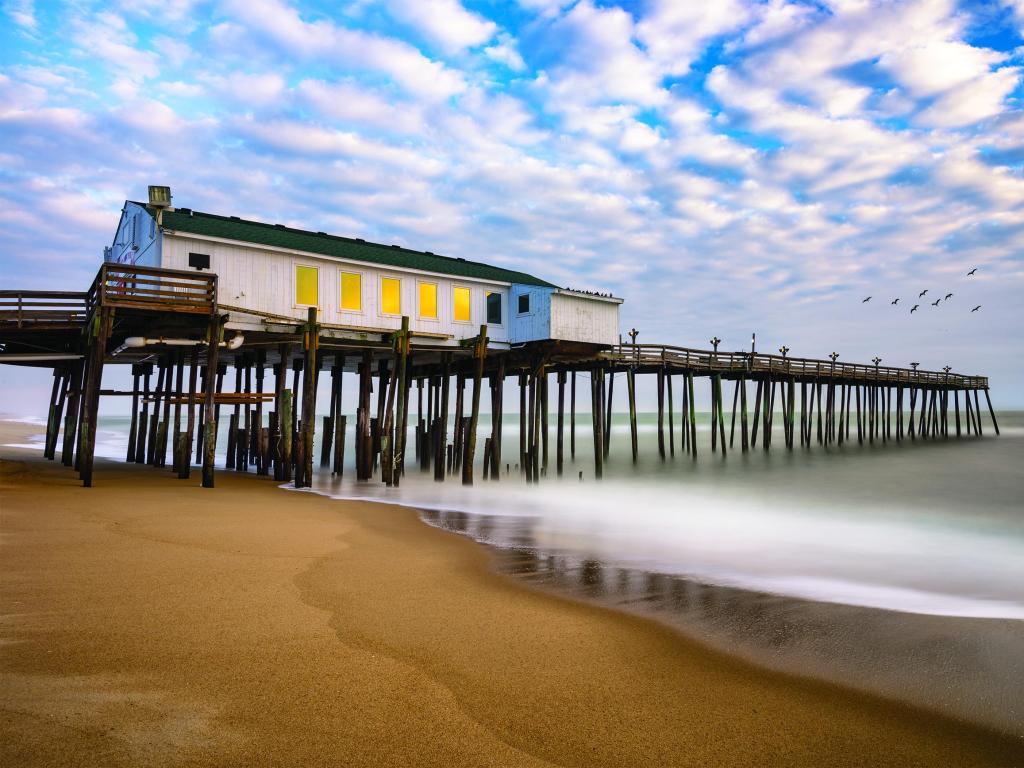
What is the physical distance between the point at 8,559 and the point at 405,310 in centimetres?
1480

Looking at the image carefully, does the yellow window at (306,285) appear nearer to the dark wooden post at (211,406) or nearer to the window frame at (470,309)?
the dark wooden post at (211,406)

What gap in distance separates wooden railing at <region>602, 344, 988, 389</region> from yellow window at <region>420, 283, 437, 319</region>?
717 cm

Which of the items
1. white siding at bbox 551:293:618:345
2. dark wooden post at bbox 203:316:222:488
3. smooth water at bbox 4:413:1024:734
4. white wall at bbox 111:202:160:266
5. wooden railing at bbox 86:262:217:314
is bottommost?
smooth water at bbox 4:413:1024:734

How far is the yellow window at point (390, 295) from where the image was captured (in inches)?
828

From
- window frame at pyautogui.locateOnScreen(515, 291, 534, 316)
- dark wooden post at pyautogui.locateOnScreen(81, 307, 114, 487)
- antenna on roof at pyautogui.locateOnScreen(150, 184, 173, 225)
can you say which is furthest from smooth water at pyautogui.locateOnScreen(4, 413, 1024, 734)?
→ antenna on roof at pyautogui.locateOnScreen(150, 184, 173, 225)

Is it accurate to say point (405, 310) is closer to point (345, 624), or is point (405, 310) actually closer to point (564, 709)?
point (345, 624)

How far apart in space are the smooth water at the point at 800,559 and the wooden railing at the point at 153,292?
6.05m

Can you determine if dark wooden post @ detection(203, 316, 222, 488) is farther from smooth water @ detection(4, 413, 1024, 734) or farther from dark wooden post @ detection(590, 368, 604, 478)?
dark wooden post @ detection(590, 368, 604, 478)

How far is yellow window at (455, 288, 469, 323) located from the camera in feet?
74.1

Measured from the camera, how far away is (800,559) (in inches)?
488

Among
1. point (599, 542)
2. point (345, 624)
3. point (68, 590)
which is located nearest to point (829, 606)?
point (599, 542)

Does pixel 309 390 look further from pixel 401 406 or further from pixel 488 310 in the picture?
pixel 488 310

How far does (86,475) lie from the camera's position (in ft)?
48.2

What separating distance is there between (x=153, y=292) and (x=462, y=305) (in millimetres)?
9691
